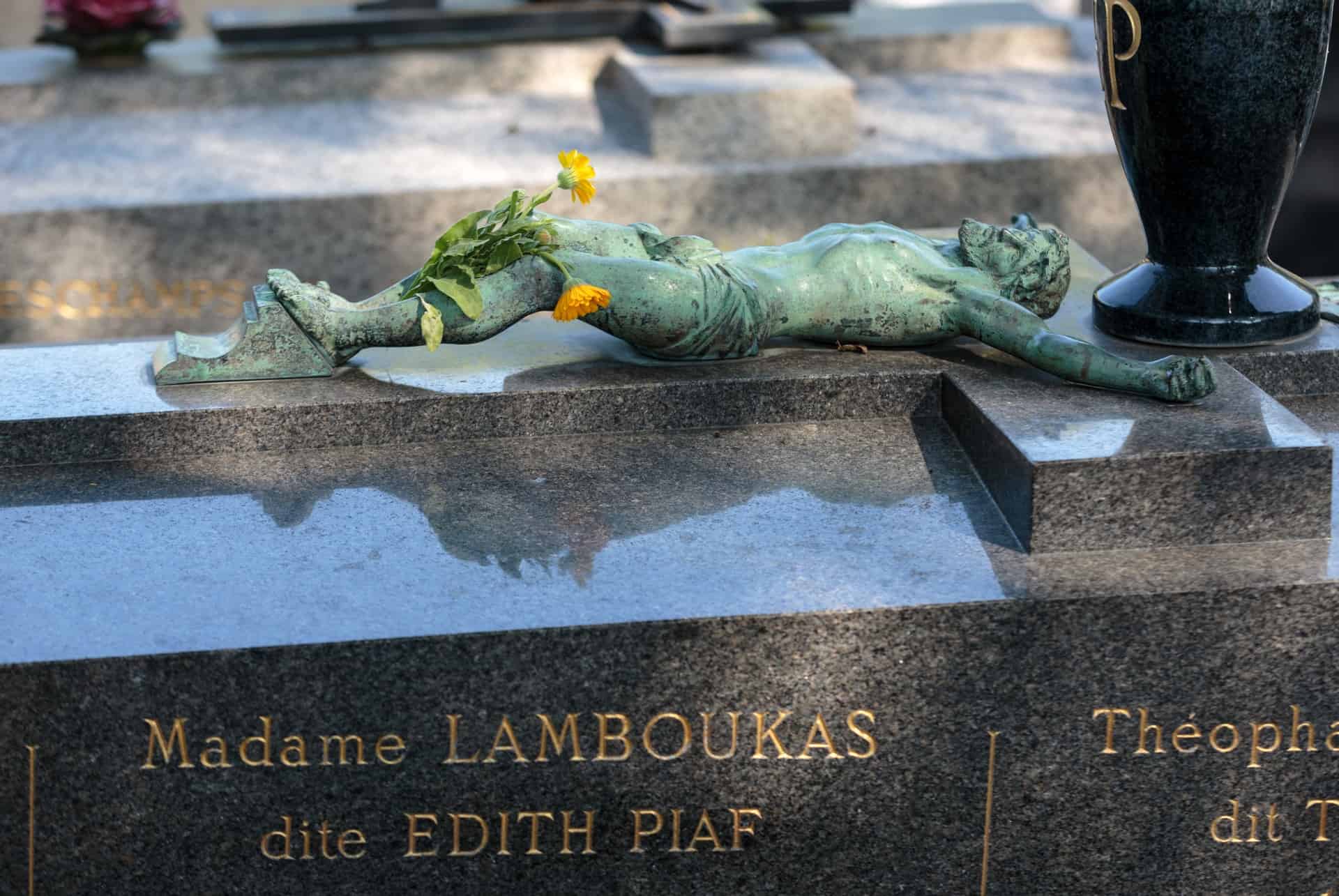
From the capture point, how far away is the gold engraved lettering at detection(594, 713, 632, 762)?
3010 mm

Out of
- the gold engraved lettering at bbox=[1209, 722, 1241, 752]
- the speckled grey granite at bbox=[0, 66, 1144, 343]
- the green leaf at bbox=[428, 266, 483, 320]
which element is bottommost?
the speckled grey granite at bbox=[0, 66, 1144, 343]

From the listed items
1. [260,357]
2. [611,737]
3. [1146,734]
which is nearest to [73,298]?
[260,357]

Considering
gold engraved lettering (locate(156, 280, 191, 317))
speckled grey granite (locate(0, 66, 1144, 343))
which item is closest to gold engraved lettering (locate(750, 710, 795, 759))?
speckled grey granite (locate(0, 66, 1144, 343))

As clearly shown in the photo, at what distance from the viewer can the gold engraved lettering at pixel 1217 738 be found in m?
3.10

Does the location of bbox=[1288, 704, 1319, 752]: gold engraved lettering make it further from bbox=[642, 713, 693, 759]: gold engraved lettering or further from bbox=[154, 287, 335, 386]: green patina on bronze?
bbox=[154, 287, 335, 386]: green patina on bronze

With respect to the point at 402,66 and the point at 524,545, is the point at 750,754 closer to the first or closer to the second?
the point at 524,545

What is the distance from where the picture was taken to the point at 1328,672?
10.1 ft

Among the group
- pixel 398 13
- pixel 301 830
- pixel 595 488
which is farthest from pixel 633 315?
pixel 398 13

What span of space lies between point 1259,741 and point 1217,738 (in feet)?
0.26

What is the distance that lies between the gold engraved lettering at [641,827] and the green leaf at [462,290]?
118cm

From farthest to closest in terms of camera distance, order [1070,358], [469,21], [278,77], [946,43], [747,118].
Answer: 1. [946,43]
2. [469,21]
3. [278,77]
4. [747,118]
5. [1070,358]

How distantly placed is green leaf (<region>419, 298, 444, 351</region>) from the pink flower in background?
15.8 feet

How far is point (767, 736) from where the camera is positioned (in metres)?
3.06

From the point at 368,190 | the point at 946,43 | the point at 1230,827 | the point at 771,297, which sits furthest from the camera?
the point at 946,43
